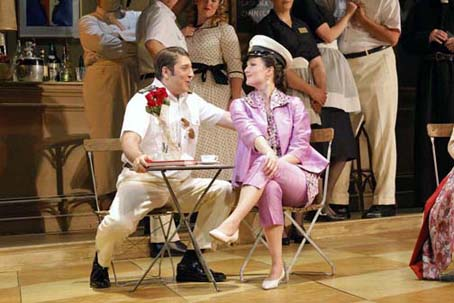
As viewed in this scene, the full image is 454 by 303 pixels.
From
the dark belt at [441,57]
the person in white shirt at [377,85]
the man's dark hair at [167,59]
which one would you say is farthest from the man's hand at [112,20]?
the dark belt at [441,57]

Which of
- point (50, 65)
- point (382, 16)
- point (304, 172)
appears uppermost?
point (382, 16)

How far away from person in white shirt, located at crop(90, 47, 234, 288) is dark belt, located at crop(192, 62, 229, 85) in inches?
35.2

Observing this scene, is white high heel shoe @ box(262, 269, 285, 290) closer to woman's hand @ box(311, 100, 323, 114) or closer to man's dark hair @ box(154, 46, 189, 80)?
man's dark hair @ box(154, 46, 189, 80)

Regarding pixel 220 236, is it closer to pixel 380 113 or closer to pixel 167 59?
pixel 167 59

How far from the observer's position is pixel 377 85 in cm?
555

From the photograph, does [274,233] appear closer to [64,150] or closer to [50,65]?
[64,150]

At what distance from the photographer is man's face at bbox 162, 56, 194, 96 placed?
369cm

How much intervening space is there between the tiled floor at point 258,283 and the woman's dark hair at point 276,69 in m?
1.04

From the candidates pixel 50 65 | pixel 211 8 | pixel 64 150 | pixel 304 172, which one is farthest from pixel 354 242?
pixel 50 65

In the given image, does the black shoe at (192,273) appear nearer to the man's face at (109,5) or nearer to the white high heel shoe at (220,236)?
the white high heel shoe at (220,236)

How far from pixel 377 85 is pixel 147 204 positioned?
262 centimetres

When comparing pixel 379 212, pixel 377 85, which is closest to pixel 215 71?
pixel 377 85

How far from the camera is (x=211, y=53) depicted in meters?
4.75

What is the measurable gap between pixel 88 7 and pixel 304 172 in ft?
9.14
